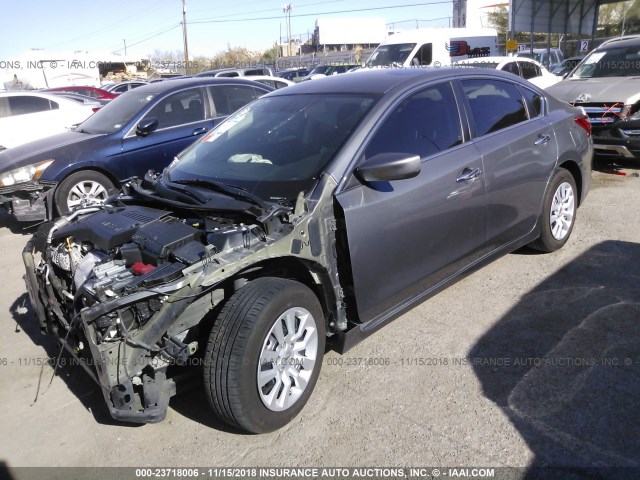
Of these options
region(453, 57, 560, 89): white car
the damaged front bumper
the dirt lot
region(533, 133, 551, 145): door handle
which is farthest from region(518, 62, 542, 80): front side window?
the damaged front bumper

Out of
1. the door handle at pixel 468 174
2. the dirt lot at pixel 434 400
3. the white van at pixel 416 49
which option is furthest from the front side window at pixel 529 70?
the door handle at pixel 468 174

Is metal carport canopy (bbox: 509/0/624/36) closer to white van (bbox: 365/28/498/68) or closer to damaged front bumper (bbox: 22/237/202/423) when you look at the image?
white van (bbox: 365/28/498/68)

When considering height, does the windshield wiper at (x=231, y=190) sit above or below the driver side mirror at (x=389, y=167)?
below

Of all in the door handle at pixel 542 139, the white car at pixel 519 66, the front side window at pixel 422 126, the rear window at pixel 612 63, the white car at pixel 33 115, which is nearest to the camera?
the front side window at pixel 422 126

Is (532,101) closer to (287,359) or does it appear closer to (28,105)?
(287,359)

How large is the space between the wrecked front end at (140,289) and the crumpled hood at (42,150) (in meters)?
3.71

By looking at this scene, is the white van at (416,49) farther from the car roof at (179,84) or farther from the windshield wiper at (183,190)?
the windshield wiper at (183,190)

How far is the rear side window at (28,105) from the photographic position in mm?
11271

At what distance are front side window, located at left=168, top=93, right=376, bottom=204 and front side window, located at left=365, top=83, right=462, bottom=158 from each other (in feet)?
0.61

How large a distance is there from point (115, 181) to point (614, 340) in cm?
574

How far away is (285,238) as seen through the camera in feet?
9.43

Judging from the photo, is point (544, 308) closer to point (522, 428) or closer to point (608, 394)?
point (608, 394)

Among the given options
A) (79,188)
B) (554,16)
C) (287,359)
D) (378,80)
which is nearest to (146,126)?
(79,188)

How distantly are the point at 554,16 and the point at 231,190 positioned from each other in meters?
27.2
